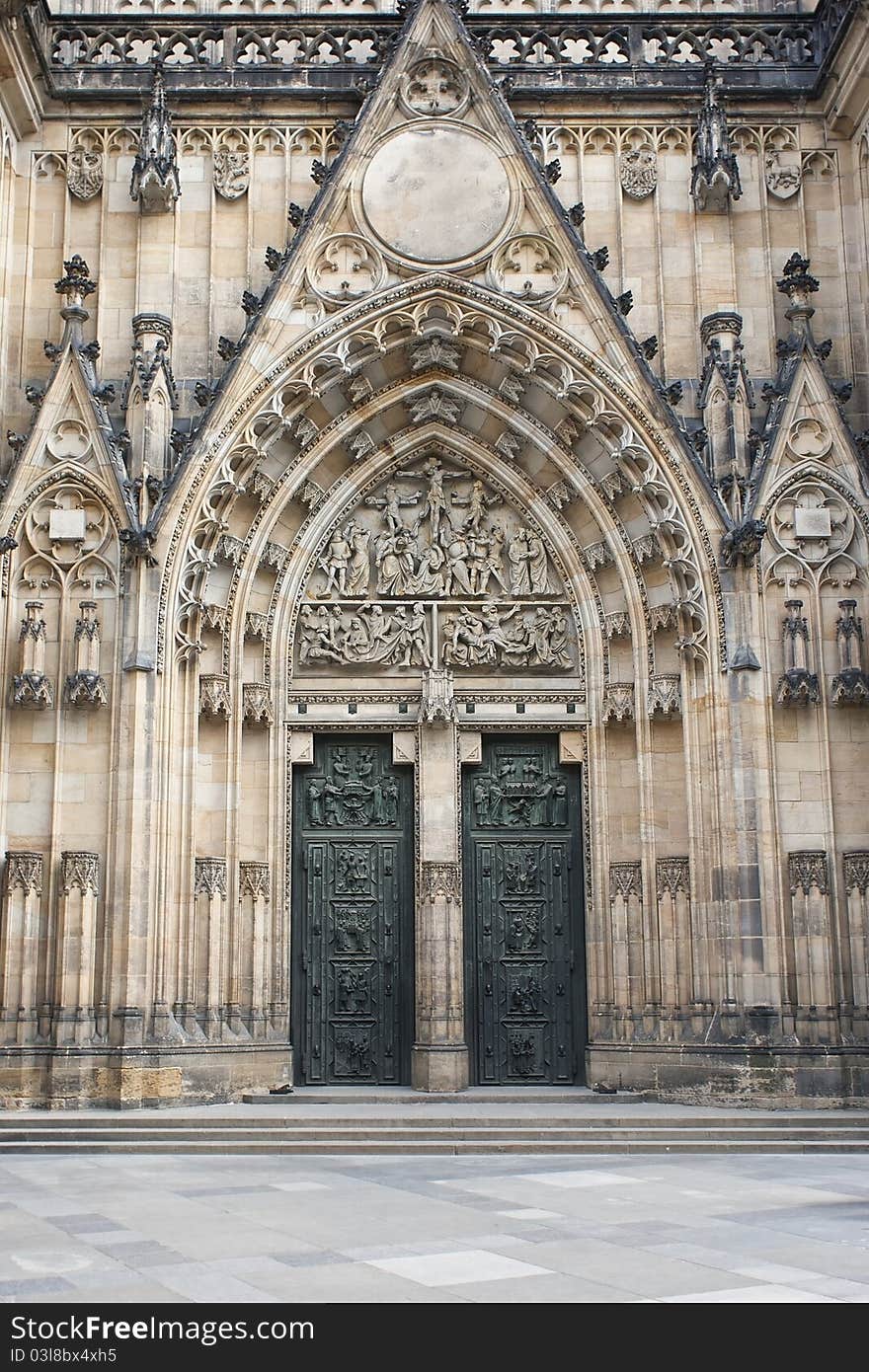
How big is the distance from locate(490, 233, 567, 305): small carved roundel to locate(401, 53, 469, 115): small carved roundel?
5.95ft

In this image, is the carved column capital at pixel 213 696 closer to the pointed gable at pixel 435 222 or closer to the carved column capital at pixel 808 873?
the pointed gable at pixel 435 222

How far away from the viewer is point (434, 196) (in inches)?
680

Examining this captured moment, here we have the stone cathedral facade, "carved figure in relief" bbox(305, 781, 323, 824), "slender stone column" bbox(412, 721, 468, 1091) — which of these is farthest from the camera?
"carved figure in relief" bbox(305, 781, 323, 824)

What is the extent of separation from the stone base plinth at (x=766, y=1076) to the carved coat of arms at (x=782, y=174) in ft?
Answer: 31.5

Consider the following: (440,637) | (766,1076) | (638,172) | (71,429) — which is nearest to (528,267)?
(638,172)

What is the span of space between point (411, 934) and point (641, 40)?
1079cm

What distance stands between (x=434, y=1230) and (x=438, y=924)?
8023 mm

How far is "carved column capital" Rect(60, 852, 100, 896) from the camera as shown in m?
15.3

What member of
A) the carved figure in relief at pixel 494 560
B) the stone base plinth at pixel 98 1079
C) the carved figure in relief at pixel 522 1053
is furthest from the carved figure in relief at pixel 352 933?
the carved figure in relief at pixel 494 560

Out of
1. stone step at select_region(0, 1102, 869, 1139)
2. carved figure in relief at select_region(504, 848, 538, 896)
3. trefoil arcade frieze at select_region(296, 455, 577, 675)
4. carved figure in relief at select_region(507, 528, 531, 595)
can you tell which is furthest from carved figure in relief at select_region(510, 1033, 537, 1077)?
carved figure in relief at select_region(507, 528, 531, 595)

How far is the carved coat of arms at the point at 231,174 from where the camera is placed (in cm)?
1758

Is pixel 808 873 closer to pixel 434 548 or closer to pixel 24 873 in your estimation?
pixel 434 548

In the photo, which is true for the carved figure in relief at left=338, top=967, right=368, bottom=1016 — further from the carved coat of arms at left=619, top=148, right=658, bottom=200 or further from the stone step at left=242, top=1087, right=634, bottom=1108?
the carved coat of arms at left=619, top=148, right=658, bottom=200

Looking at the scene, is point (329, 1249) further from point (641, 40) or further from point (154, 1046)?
point (641, 40)
